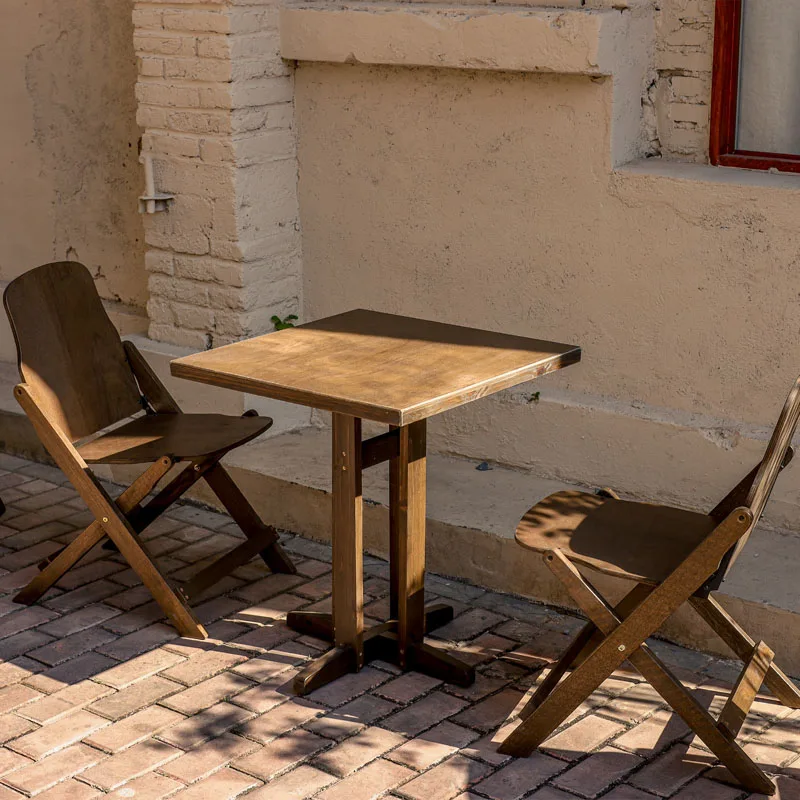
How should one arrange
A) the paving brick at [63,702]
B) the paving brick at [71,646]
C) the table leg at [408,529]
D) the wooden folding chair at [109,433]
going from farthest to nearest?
the wooden folding chair at [109,433] → the paving brick at [71,646] → the table leg at [408,529] → the paving brick at [63,702]

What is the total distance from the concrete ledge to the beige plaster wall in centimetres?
12

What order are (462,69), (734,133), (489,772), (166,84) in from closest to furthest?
(489,772) < (734,133) < (462,69) < (166,84)

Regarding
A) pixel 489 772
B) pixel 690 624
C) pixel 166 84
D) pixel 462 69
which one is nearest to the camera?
pixel 489 772

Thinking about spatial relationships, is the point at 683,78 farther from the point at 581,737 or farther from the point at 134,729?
the point at 134,729

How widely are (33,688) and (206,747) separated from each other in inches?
27.0

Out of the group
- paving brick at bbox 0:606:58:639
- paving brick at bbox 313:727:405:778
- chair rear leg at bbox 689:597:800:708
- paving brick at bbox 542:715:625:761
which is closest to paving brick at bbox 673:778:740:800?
paving brick at bbox 542:715:625:761

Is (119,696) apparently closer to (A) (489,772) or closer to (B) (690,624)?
(A) (489,772)

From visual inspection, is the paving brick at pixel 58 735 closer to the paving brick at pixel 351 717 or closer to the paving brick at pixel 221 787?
the paving brick at pixel 221 787

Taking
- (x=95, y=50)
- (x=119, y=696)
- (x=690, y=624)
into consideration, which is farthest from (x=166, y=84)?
(x=690, y=624)

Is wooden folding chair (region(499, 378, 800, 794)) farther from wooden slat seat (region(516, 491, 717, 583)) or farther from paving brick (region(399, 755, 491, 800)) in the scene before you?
paving brick (region(399, 755, 491, 800))

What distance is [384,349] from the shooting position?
4.11 m

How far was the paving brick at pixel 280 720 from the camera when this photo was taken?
3.78 metres

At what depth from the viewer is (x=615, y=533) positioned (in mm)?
3777

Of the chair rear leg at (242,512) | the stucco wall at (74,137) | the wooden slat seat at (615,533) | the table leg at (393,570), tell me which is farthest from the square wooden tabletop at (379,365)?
the stucco wall at (74,137)
